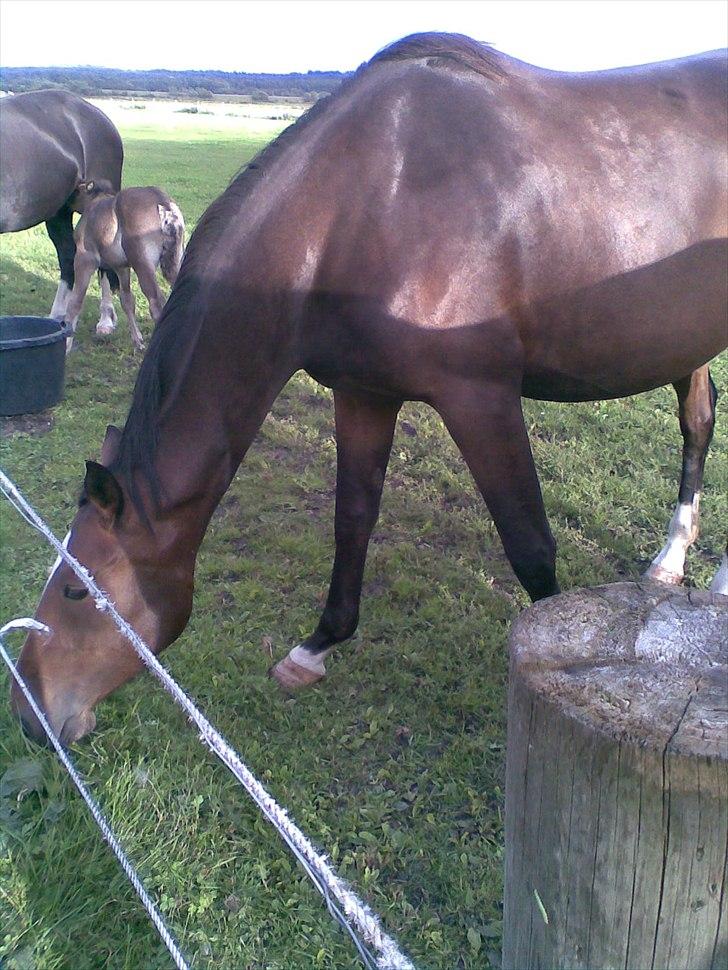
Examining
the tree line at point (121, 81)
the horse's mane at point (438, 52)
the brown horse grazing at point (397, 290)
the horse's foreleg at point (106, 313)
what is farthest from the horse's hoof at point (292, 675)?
the tree line at point (121, 81)

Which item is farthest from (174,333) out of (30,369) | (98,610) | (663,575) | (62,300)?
(62,300)

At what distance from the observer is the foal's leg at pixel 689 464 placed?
3650 millimetres

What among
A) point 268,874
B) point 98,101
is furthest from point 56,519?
point 98,101

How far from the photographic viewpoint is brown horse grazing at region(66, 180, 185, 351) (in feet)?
21.7

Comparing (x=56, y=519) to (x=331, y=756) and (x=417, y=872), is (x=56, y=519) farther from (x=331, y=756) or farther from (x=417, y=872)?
(x=417, y=872)

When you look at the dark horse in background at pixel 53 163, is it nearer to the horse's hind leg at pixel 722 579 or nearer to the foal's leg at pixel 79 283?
the foal's leg at pixel 79 283

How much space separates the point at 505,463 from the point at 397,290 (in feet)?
1.92

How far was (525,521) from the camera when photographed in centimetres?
246

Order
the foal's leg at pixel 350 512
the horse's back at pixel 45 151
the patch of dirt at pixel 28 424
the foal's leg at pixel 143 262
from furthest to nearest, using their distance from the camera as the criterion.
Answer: the horse's back at pixel 45 151
the foal's leg at pixel 143 262
the patch of dirt at pixel 28 424
the foal's leg at pixel 350 512

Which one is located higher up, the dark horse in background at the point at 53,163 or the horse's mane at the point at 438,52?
the horse's mane at the point at 438,52

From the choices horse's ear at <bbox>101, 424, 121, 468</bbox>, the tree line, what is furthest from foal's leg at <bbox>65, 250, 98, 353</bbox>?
horse's ear at <bbox>101, 424, 121, 468</bbox>

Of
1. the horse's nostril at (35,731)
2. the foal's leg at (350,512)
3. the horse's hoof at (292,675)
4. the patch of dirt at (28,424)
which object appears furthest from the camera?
the patch of dirt at (28,424)

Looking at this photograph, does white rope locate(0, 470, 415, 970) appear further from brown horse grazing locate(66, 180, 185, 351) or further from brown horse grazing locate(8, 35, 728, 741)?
brown horse grazing locate(66, 180, 185, 351)

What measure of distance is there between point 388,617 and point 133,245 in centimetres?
452
